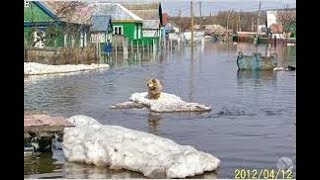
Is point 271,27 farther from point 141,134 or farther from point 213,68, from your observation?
point 141,134

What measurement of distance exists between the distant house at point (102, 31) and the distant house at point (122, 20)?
0.04 m

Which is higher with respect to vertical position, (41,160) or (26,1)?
(26,1)

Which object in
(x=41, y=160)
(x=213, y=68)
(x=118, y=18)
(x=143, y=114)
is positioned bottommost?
(x=41, y=160)

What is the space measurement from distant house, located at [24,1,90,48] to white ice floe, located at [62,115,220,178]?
74 cm

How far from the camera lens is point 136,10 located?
615 centimetres

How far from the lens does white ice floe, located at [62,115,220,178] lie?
223 inches

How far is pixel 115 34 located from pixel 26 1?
903 mm

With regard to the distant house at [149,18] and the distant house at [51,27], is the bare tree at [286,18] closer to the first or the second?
the distant house at [149,18]

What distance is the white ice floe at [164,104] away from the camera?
599 centimetres
